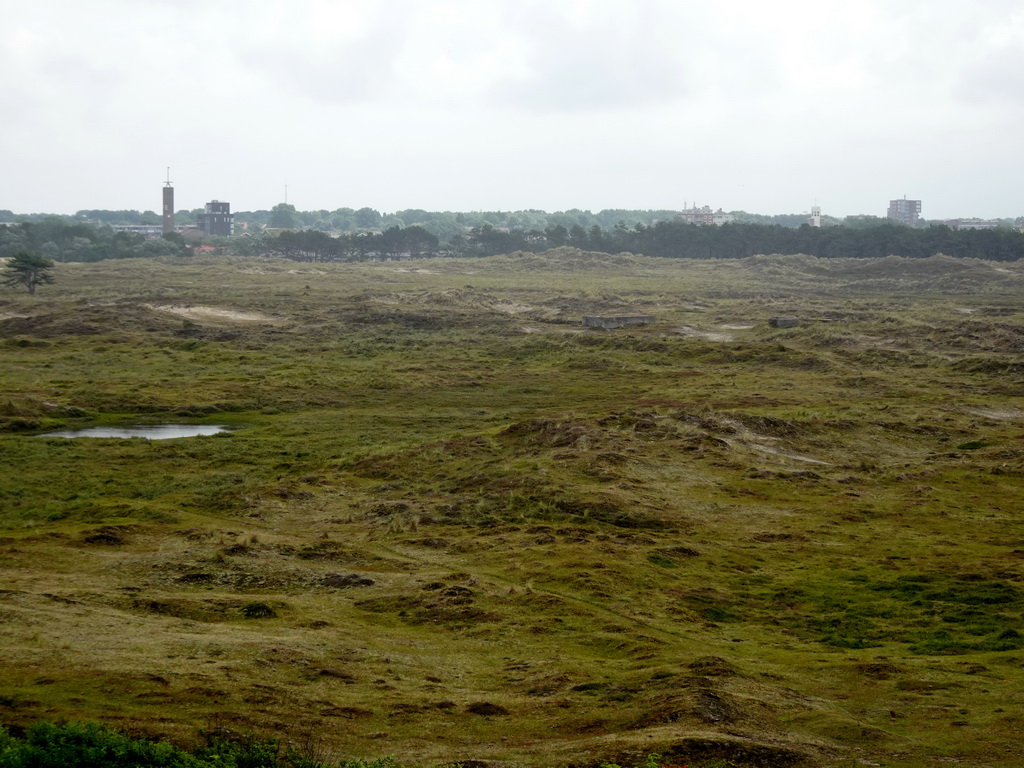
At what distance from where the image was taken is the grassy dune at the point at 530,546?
58.6ft

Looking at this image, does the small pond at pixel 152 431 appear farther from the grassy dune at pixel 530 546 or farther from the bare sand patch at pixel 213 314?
the bare sand patch at pixel 213 314

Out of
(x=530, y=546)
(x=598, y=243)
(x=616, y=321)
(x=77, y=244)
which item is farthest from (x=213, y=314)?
(x=598, y=243)

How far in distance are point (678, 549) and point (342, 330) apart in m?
58.5

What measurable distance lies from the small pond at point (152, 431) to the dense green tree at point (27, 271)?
66.4 metres

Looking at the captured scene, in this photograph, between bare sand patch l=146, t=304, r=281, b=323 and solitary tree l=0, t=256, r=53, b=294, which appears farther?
solitary tree l=0, t=256, r=53, b=294

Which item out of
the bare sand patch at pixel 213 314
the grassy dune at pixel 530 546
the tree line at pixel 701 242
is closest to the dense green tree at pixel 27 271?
the bare sand patch at pixel 213 314

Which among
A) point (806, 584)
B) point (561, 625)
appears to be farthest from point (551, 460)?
point (561, 625)

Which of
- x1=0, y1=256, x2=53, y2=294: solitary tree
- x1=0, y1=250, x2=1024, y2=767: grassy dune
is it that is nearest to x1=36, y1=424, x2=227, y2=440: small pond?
x1=0, y1=250, x2=1024, y2=767: grassy dune

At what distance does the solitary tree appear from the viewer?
107 metres

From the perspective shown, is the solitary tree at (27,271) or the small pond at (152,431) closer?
the small pond at (152,431)

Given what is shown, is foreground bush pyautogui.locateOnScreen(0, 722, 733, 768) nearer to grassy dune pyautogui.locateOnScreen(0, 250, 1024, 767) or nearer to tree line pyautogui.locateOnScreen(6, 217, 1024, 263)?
grassy dune pyautogui.locateOnScreen(0, 250, 1024, 767)

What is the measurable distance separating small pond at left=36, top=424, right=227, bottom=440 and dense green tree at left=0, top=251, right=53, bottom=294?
218 feet

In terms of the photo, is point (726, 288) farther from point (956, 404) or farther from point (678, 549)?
point (678, 549)

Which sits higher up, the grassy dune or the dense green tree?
the dense green tree
